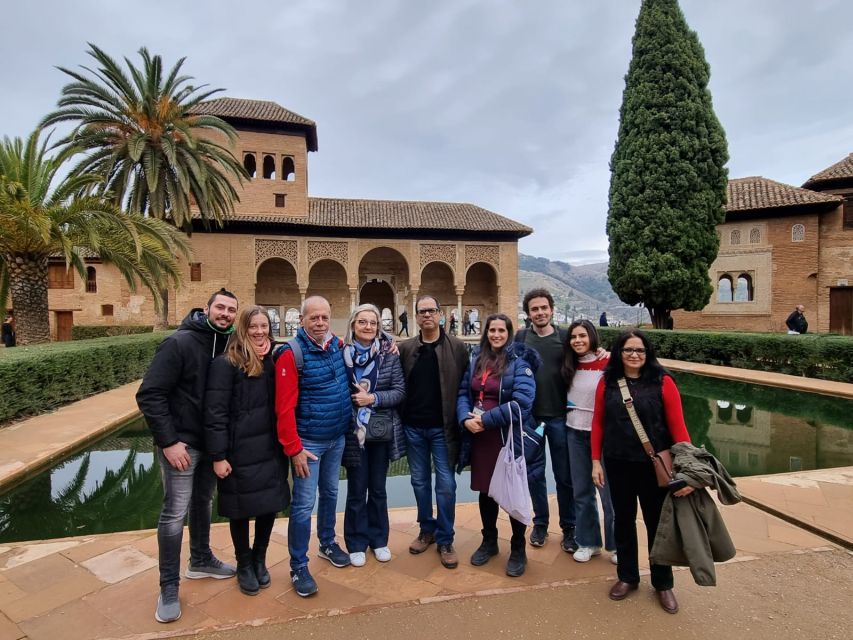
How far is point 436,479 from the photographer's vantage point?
306 cm

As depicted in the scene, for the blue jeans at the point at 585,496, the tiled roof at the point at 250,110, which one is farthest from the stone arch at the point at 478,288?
the blue jeans at the point at 585,496

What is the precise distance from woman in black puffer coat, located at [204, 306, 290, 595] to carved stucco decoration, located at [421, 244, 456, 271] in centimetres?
2097

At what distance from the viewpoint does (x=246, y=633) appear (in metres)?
2.25

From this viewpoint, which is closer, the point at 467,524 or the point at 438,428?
the point at 438,428

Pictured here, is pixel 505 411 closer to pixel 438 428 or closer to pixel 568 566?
pixel 438 428

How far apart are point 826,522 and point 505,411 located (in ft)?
8.78

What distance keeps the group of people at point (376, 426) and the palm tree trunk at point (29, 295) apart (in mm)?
9686

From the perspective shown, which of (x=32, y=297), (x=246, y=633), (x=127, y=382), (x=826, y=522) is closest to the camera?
(x=246, y=633)

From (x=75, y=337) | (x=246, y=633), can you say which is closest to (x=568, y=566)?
(x=246, y=633)

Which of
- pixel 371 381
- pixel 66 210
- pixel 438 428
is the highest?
pixel 66 210

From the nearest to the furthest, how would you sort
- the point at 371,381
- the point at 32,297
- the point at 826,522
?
the point at 371,381 → the point at 826,522 → the point at 32,297

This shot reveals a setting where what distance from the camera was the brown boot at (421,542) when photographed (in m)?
3.07

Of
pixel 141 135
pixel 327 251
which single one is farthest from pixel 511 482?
pixel 327 251

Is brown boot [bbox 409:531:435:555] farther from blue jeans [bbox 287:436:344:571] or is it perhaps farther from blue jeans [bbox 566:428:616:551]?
blue jeans [bbox 566:428:616:551]
